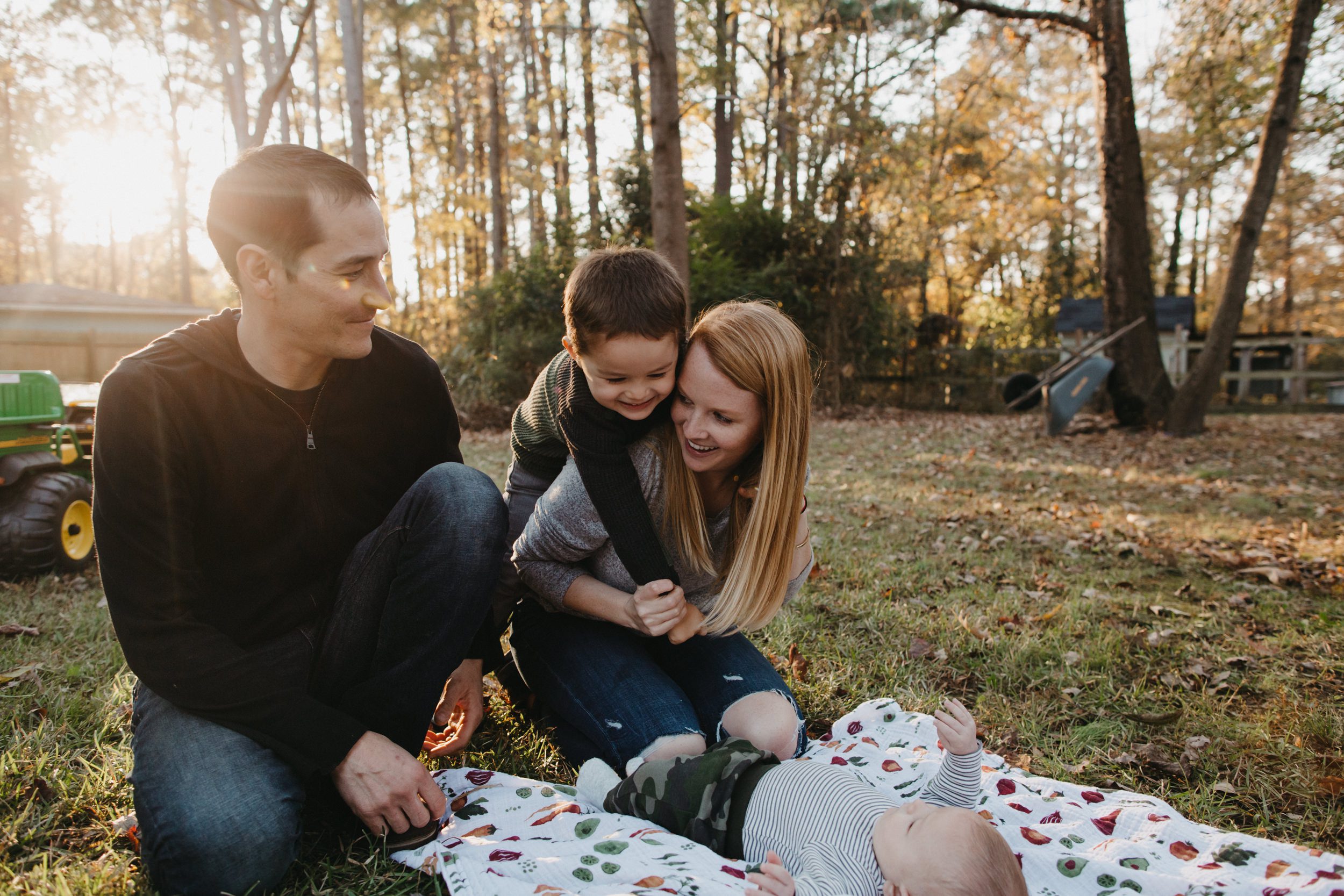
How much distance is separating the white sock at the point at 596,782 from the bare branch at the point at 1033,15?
11.1 metres

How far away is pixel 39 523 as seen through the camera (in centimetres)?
390

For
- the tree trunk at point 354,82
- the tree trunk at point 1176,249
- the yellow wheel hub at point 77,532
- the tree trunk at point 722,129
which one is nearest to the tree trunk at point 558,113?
the tree trunk at point 722,129

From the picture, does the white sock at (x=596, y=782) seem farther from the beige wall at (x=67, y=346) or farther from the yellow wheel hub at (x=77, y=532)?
the beige wall at (x=67, y=346)

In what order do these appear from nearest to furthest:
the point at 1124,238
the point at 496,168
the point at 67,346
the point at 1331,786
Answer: the point at 1331,786, the point at 67,346, the point at 1124,238, the point at 496,168

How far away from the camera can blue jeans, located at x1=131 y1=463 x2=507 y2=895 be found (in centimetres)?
167

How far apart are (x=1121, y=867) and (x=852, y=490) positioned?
201 inches

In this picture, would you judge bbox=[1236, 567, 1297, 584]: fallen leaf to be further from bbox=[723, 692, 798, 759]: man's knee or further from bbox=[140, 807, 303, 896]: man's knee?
bbox=[140, 807, 303, 896]: man's knee

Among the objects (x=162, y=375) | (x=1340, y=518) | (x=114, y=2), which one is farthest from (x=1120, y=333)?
(x=114, y=2)

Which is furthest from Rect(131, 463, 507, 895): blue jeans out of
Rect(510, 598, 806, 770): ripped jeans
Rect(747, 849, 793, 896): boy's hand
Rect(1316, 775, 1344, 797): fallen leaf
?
Rect(1316, 775, 1344, 797): fallen leaf

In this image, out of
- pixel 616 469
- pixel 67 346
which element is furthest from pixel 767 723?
Result: pixel 67 346

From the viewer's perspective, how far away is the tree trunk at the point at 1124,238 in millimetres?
10680

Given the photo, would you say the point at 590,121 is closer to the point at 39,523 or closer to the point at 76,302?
the point at 76,302

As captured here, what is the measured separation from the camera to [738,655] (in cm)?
249

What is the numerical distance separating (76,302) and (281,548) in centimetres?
851
